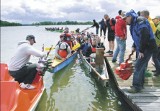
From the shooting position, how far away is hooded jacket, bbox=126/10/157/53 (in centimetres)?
688

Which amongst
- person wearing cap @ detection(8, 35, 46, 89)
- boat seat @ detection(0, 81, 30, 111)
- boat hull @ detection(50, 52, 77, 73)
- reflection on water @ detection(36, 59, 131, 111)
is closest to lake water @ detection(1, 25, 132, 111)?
reflection on water @ detection(36, 59, 131, 111)

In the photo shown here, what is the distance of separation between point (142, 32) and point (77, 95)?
3.62m

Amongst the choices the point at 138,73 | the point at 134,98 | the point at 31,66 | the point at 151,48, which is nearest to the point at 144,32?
the point at 151,48

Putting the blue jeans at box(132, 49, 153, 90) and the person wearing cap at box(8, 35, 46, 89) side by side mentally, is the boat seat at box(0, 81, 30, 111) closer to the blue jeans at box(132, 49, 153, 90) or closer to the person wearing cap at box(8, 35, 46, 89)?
the person wearing cap at box(8, 35, 46, 89)

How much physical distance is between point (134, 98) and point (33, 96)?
2621 mm

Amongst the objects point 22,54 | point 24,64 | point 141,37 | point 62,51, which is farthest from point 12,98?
point 62,51

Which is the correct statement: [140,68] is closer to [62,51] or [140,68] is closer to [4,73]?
[4,73]

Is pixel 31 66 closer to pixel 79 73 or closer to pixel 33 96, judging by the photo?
pixel 33 96

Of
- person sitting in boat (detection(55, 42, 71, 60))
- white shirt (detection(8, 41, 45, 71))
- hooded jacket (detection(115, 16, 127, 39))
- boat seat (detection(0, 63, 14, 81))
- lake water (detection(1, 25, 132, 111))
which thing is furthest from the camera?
person sitting in boat (detection(55, 42, 71, 60))

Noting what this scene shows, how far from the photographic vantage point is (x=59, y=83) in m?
11.2

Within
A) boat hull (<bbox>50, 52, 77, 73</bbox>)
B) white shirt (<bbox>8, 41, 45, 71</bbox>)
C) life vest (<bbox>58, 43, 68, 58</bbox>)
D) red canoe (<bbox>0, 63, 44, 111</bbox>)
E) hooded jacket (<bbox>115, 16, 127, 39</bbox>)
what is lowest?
boat hull (<bbox>50, 52, 77, 73</bbox>)

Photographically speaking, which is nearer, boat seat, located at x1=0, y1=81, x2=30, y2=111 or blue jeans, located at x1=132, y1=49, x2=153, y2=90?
boat seat, located at x1=0, y1=81, x2=30, y2=111

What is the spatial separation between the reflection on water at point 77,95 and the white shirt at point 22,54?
1.38 m

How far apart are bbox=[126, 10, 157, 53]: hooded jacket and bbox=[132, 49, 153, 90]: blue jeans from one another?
18cm
